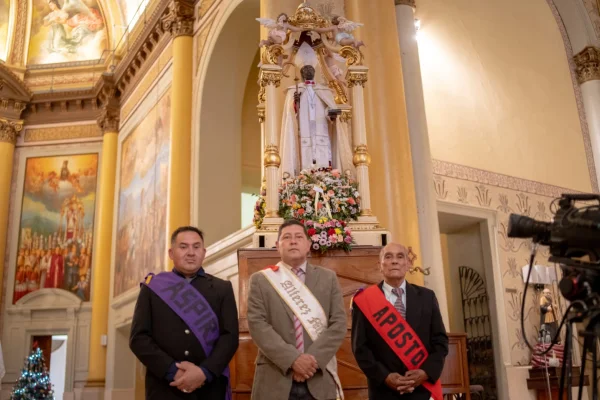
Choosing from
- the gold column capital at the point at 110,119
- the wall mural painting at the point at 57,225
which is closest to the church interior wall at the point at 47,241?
the wall mural painting at the point at 57,225

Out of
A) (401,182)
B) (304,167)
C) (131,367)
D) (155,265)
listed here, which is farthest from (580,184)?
(131,367)

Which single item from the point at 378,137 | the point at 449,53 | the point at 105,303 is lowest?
the point at 105,303

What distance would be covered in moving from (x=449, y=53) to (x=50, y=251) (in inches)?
395

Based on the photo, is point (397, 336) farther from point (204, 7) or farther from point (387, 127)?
point (204, 7)

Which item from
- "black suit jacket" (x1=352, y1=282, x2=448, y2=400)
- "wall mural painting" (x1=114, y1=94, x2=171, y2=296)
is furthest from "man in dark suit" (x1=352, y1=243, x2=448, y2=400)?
"wall mural painting" (x1=114, y1=94, x2=171, y2=296)

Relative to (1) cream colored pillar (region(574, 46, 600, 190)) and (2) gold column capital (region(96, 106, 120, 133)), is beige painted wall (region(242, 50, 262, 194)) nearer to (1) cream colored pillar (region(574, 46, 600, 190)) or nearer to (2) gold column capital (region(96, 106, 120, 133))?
(2) gold column capital (region(96, 106, 120, 133))

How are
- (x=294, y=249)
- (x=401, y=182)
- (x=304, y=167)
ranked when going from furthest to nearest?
Answer: 1. (x=401, y=182)
2. (x=304, y=167)
3. (x=294, y=249)

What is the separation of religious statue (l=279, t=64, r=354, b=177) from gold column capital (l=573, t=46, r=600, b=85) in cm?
701

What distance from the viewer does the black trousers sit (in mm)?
2809

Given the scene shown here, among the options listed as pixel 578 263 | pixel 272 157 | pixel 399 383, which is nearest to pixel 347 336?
pixel 399 383

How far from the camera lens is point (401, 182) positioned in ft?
21.8

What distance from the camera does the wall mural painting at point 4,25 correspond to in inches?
610

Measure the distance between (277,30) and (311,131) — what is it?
1.03 meters

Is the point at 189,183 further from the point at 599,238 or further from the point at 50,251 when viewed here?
the point at 599,238
